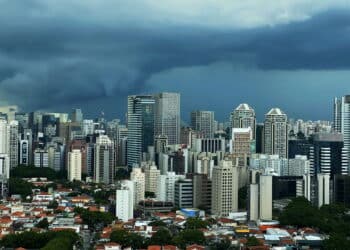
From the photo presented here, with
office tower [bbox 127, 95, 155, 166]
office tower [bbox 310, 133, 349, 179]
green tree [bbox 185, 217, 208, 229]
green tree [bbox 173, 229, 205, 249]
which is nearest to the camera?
green tree [bbox 173, 229, 205, 249]

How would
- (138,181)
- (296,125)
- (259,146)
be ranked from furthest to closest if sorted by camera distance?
(296,125) < (259,146) < (138,181)

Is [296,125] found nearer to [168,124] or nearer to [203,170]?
[168,124]

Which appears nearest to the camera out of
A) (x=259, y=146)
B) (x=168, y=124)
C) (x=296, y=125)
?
(x=259, y=146)

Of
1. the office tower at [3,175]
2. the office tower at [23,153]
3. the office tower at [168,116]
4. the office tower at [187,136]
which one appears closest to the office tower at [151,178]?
the office tower at [3,175]

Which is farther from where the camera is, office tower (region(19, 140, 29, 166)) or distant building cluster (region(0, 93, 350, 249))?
office tower (region(19, 140, 29, 166))

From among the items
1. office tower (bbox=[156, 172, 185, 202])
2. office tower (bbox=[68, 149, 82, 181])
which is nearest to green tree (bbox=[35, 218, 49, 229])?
office tower (bbox=[156, 172, 185, 202])

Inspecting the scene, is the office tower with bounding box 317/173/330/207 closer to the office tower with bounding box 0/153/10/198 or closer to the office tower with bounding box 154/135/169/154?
the office tower with bounding box 0/153/10/198

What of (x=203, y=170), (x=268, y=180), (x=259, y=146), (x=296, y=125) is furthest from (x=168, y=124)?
(x=268, y=180)

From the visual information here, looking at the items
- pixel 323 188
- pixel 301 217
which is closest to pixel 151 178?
pixel 323 188
